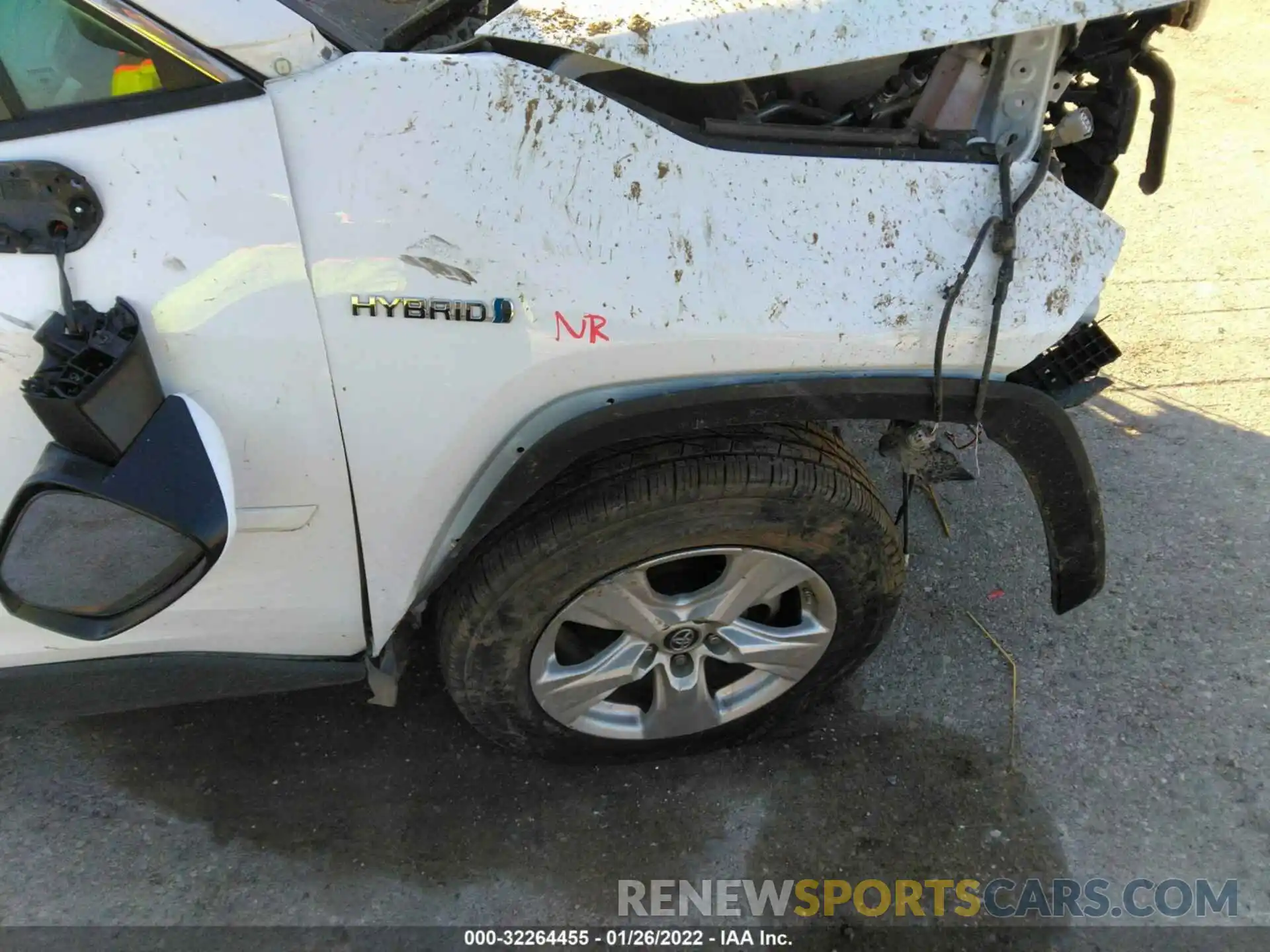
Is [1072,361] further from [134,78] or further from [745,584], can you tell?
[134,78]

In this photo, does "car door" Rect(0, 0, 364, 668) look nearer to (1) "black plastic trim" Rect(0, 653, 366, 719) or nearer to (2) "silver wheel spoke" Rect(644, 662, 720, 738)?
(1) "black plastic trim" Rect(0, 653, 366, 719)

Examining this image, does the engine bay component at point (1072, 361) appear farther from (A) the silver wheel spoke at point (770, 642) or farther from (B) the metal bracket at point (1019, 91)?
(A) the silver wheel spoke at point (770, 642)

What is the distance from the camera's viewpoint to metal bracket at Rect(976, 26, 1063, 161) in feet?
5.70

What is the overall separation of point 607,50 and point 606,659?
4.04 ft

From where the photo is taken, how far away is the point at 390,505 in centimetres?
173

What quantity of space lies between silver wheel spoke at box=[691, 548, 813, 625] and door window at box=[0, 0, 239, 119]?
1.27 metres

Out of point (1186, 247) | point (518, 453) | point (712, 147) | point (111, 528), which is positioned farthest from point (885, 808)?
point (1186, 247)

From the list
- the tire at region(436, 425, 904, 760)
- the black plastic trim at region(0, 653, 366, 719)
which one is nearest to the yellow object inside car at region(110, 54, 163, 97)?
the tire at region(436, 425, 904, 760)

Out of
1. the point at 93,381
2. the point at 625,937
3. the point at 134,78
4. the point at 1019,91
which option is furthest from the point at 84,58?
the point at 625,937

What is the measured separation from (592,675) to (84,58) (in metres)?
1.47

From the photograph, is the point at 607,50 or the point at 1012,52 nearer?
the point at 607,50

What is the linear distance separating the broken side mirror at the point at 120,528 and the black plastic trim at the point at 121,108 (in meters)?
0.44

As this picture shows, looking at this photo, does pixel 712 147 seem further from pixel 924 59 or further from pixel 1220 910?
pixel 1220 910

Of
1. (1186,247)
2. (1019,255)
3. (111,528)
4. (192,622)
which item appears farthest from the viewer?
(1186,247)
